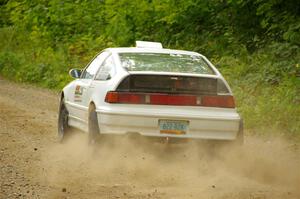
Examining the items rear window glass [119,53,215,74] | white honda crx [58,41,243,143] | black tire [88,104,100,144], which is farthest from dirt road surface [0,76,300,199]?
rear window glass [119,53,215,74]

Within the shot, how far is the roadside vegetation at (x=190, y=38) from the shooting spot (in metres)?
15.1

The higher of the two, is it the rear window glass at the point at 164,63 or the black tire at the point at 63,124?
the rear window glass at the point at 164,63

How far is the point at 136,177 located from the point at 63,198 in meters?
1.35

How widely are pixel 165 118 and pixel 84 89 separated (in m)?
1.78

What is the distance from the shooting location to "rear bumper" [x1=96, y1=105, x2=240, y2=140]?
9.35 metres

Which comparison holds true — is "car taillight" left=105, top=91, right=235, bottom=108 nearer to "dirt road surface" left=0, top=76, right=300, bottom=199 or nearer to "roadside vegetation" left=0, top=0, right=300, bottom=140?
"dirt road surface" left=0, top=76, right=300, bottom=199

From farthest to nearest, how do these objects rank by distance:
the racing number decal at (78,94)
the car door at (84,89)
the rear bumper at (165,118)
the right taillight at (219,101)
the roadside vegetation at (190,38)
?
the roadside vegetation at (190,38) → the racing number decal at (78,94) → the car door at (84,89) → the right taillight at (219,101) → the rear bumper at (165,118)

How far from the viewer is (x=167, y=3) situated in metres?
21.1

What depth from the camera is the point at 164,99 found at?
9477 millimetres

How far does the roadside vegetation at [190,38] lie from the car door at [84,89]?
11.2 feet

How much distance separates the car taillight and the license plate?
0.22 metres

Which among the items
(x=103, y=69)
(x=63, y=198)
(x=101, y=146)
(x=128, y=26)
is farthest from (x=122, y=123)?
(x=128, y=26)

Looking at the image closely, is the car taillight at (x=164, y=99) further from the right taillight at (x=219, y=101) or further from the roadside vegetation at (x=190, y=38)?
the roadside vegetation at (x=190, y=38)

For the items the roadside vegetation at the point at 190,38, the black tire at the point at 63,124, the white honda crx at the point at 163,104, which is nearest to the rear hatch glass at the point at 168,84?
the white honda crx at the point at 163,104
